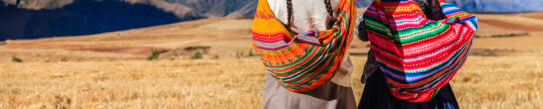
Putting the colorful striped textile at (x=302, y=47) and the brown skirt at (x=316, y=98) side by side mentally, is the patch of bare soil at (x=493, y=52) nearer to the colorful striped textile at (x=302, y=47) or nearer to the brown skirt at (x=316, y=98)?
the brown skirt at (x=316, y=98)

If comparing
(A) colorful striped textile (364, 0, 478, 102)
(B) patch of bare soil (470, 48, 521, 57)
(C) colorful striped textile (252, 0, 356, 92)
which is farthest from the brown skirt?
(B) patch of bare soil (470, 48, 521, 57)

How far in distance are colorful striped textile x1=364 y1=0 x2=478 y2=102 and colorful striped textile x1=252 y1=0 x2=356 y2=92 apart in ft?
0.93

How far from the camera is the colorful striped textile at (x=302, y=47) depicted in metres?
3.05

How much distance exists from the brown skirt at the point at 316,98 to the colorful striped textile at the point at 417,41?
14.7 inches

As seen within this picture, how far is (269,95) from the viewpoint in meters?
3.72

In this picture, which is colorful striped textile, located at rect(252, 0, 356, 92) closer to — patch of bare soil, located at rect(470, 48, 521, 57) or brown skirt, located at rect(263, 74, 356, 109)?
brown skirt, located at rect(263, 74, 356, 109)

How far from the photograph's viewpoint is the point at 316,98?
3572 millimetres

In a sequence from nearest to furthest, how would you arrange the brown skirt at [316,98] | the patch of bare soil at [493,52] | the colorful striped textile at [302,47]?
the colorful striped textile at [302,47], the brown skirt at [316,98], the patch of bare soil at [493,52]

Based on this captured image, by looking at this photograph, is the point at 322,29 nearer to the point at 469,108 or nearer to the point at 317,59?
the point at 317,59

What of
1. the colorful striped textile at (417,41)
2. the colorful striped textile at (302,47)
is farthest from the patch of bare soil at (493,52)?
the colorful striped textile at (302,47)

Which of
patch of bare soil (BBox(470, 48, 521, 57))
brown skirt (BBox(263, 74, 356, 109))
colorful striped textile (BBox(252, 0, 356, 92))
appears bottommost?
patch of bare soil (BBox(470, 48, 521, 57))

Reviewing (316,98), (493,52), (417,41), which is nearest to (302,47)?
(316,98)

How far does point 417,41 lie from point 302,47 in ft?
2.46

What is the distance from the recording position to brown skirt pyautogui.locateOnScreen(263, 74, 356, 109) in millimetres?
3562
